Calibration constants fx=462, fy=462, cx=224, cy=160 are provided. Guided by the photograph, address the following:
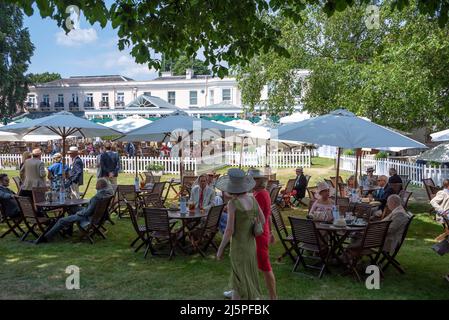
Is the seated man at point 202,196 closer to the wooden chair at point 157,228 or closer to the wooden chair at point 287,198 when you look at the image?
the wooden chair at point 157,228

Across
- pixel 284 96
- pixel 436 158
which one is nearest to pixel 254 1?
pixel 436 158

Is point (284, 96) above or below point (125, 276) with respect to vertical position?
above

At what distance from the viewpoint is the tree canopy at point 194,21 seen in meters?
6.17

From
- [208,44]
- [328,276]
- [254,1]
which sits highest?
[254,1]

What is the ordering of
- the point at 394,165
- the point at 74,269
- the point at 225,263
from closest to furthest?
the point at 74,269, the point at 225,263, the point at 394,165

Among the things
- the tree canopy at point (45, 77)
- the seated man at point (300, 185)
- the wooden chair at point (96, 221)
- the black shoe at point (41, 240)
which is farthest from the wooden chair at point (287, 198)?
the tree canopy at point (45, 77)

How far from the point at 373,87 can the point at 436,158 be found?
3.66 meters

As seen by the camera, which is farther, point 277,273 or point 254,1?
point 254,1

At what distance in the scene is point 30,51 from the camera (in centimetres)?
4328

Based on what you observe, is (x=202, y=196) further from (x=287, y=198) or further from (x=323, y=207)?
(x=287, y=198)

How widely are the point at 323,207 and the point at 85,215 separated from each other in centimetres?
448

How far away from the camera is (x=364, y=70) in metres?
17.1

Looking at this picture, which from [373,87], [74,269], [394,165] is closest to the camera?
[74,269]

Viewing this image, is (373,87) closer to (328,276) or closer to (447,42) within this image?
(447,42)
